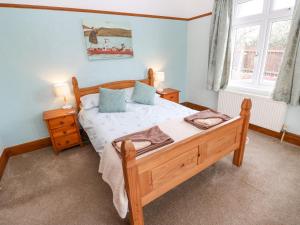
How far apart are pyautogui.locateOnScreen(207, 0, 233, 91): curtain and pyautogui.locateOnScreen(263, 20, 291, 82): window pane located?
0.63m

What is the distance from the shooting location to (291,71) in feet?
7.73

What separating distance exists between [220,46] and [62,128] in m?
3.09

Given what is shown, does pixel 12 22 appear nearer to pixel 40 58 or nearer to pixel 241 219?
pixel 40 58

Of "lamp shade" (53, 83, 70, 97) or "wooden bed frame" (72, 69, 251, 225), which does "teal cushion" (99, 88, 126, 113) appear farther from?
"wooden bed frame" (72, 69, 251, 225)

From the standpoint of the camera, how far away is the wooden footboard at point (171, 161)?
1205 mm

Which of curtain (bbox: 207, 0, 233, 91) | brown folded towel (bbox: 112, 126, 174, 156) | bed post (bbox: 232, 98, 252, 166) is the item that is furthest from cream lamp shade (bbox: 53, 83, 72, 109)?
curtain (bbox: 207, 0, 233, 91)

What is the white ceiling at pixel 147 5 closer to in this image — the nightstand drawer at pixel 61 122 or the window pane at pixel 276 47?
the window pane at pixel 276 47

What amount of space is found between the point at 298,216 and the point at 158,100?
226cm

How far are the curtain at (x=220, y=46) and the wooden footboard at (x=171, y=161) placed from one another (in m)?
1.66

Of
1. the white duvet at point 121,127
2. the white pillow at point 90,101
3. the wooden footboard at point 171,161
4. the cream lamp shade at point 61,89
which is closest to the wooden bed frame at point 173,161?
the wooden footboard at point 171,161

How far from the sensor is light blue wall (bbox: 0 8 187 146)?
2348mm

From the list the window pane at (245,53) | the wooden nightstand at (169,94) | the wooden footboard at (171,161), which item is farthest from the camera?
the wooden nightstand at (169,94)

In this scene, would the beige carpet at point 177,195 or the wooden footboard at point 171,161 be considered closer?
the wooden footboard at point 171,161

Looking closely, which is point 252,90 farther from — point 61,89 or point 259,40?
point 61,89
